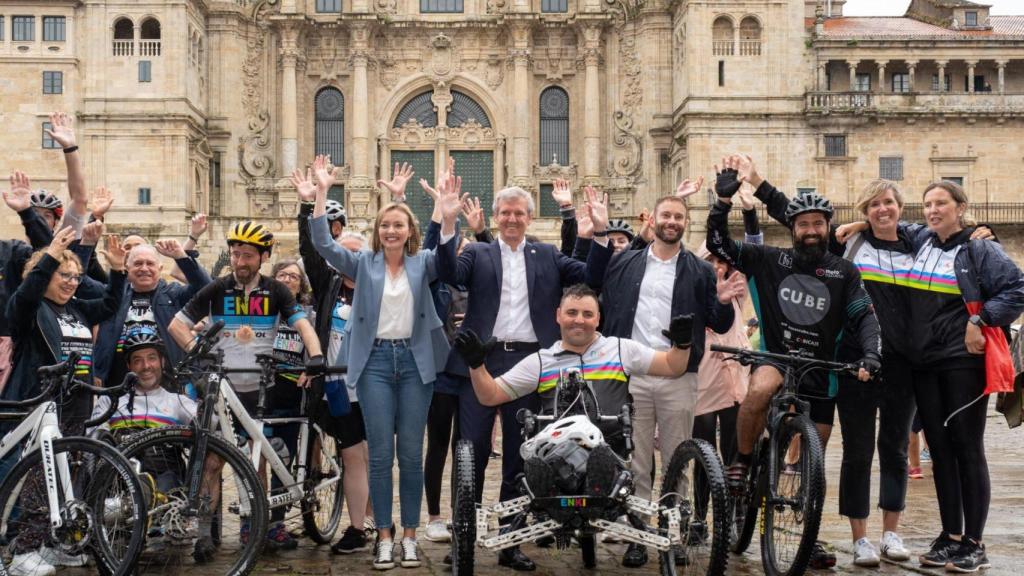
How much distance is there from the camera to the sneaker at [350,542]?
9.54m

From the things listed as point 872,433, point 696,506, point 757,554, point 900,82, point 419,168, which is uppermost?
point 900,82

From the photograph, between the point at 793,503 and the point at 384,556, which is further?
the point at 384,556

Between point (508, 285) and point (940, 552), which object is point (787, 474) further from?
point (508, 285)

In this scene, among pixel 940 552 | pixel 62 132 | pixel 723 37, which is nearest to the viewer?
pixel 940 552

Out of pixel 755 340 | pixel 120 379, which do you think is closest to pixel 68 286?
pixel 120 379

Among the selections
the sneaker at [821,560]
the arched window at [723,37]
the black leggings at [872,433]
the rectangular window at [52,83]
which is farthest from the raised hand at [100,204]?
the arched window at [723,37]

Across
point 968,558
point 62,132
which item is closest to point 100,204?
point 62,132

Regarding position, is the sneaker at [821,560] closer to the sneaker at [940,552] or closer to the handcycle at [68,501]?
the sneaker at [940,552]

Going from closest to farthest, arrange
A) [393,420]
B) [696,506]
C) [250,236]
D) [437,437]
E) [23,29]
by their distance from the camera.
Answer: [696,506], [393,420], [250,236], [437,437], [23,29]

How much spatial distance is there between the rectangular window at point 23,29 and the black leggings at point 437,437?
38658mm

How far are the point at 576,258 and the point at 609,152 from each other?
38315 mm

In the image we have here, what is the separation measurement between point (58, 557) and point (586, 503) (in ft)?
11.1

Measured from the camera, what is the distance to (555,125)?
4878 centimetres

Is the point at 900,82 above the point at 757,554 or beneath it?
above
